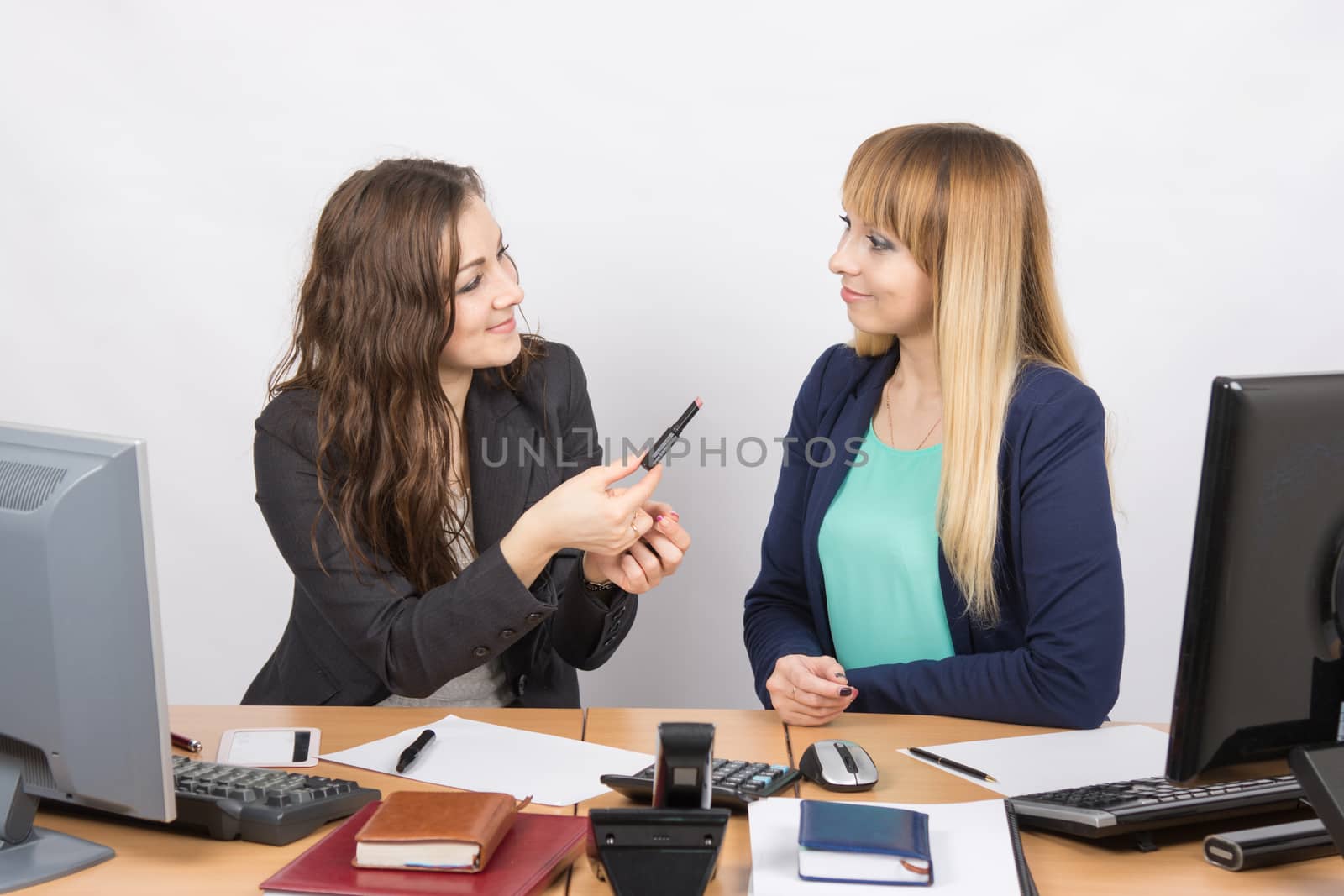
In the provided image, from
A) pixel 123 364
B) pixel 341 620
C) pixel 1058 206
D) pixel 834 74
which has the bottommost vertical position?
pixel 341 620

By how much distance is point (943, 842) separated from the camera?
118 cm

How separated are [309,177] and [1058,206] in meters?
1.83

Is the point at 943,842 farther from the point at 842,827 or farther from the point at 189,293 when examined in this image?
the point at 189,293

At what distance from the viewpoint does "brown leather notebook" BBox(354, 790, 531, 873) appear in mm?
1093

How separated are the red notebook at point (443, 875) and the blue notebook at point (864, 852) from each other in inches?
9.2

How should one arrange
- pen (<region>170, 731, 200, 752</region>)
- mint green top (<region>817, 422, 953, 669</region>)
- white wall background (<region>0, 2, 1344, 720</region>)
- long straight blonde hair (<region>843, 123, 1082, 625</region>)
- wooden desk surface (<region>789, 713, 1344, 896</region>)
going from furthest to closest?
white wall background (<region>0, 2, 1344, 720</region>) → mint green top (<region>817, 422, 953, 669</region>) → long straight blonde hair (<region>843, 123, 1082, 625</region>) → pen (<region>170, 731, 200, 752</region>) → wooden desk surface (<region>789, 713, 1344, 896</region>)

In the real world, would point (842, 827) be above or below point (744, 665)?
above

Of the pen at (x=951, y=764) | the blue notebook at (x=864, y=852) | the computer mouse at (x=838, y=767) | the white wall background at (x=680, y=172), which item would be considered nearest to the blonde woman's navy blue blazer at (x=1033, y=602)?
the pen at (x=951, y=764)

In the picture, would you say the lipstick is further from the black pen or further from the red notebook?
the red notebook

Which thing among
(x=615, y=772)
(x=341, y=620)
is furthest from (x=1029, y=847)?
(x=341, y=620)

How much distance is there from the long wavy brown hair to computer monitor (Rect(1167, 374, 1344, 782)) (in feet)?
4.01

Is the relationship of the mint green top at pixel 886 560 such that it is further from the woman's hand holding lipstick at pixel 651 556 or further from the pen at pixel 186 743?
the pen at pixel 186 743

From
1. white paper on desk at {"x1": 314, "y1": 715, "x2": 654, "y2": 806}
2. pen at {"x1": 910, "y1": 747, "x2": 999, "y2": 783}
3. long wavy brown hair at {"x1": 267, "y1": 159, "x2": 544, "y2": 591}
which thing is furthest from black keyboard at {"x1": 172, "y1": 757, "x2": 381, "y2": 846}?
pen at {"x1": 910, "y1": 747, "x2": 999, "y2": 783}

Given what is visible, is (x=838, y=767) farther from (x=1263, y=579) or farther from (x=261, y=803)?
(x=261, y=803)
